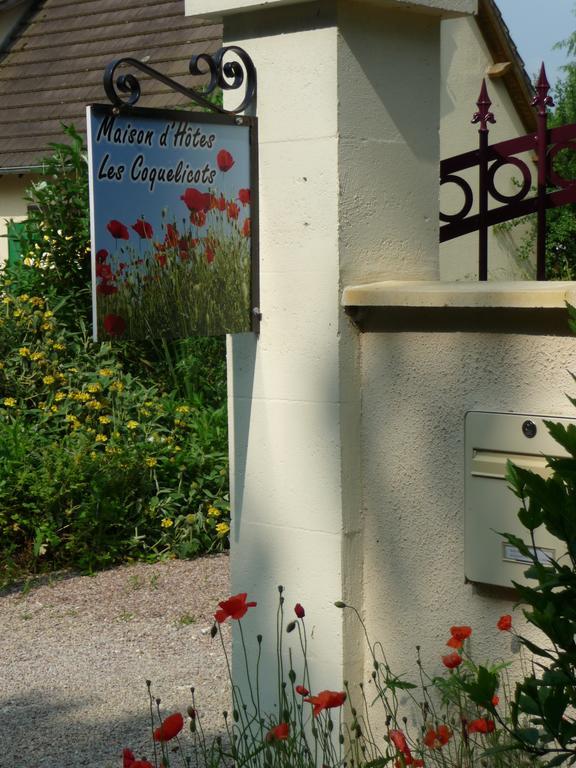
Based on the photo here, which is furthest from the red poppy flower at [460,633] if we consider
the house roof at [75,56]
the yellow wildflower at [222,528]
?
the house roof at [75,56]

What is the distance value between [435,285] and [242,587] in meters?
1.21

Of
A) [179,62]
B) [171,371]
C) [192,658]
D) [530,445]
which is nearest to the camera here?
[530,445]

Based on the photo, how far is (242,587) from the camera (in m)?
3.90

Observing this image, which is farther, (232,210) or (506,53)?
(506,53)

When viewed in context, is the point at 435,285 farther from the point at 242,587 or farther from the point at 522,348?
the point at 242,587

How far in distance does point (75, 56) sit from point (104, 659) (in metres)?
11.3

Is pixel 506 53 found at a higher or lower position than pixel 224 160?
higher

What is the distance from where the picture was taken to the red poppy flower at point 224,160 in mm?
3543

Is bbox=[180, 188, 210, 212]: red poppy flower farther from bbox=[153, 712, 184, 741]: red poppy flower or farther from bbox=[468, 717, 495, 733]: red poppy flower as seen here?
bbox=[468, 717, 495, 733]: red poppy flower

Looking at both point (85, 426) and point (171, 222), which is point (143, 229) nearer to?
point (171, 222)

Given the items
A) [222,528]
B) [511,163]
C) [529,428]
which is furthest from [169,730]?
[222,528]

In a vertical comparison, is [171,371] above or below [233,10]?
below

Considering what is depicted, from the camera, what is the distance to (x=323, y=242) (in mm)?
3539

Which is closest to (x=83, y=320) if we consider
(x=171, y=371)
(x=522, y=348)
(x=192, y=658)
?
(x=171, y=371)
